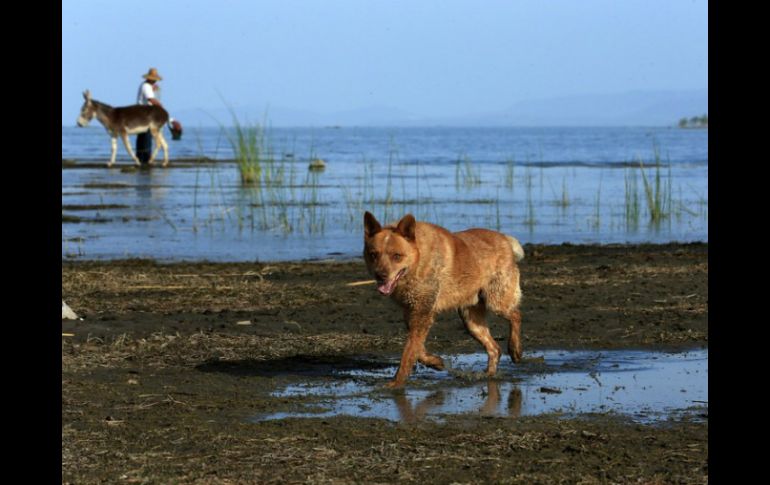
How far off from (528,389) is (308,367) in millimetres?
1785

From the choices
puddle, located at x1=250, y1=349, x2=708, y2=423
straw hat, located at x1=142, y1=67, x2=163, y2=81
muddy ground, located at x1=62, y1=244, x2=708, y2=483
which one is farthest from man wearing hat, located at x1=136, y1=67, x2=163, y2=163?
puddle, located at x1=250, y1=349, x2=708, y2=423

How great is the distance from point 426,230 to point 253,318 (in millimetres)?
3055

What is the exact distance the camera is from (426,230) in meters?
8.37

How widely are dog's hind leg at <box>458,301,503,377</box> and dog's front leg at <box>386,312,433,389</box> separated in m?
0.61

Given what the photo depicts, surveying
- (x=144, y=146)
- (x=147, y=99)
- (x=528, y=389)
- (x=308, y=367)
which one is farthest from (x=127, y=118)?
(x=528, y=389)

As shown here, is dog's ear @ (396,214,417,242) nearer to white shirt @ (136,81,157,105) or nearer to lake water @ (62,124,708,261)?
lake water @ (62,124,708,261)

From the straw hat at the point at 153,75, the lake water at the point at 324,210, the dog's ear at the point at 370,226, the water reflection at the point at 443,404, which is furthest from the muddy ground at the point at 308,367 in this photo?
the straw hat at the point at 153,75

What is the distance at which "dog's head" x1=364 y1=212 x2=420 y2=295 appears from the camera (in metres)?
7.91

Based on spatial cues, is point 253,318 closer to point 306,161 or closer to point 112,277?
point 112,277

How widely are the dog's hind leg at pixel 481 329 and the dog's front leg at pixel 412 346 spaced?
2.01ft

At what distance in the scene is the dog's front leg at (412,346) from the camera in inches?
320

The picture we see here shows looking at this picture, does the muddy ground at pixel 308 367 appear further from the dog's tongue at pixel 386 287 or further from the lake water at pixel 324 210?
the lake water at pixel 324 210

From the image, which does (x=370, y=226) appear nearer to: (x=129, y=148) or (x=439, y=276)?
(x=439, y=276)

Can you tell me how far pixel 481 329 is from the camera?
8969 mm
